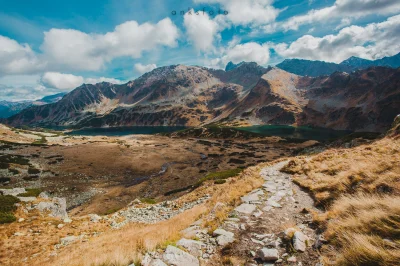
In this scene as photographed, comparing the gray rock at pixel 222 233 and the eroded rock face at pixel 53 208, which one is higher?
the gray rock at pixel 222 233

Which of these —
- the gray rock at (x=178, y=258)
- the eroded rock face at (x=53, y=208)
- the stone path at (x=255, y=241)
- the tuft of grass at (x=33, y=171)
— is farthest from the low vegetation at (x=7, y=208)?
the tuft of grass at (x=33, y=171)

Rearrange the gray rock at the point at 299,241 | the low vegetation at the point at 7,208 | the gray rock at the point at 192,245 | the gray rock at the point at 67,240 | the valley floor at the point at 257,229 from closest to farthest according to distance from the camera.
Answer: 1. the valley floor at the point at 257,229
2. the gray rock at the point at 299,241
3. the gray rock at the point at 192,245
4. the gray rock at the point at 67,240
5. the low vegetation at the point at 7,208

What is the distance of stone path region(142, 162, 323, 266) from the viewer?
590 cm

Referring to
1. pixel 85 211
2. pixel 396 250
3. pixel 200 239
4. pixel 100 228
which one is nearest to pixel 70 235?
pixel 100 228

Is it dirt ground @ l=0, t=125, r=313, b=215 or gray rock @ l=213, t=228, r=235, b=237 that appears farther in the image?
dirt ground @ l=0, t=125, r=313, b=215

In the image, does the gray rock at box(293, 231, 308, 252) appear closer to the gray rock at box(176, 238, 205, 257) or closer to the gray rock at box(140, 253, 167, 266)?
the gray rock at box(176, 238, 205, 257)

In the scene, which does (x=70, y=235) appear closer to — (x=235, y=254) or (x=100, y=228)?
(x=100, y=228)

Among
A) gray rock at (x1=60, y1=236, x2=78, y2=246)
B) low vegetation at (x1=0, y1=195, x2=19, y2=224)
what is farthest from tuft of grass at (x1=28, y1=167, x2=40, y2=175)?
gray rock at (x1=60, y1=236, x2=78, y2=246)

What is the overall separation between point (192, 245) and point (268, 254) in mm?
2599

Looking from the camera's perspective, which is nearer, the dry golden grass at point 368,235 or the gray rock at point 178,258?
the dry golden grass at point 368,235

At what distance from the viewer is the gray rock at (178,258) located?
597 centimetres

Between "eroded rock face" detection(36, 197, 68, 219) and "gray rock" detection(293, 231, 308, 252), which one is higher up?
"gray rock" detection(293, 231, 308, 252)

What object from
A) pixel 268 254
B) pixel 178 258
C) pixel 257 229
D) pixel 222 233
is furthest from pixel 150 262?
pixel 257 229

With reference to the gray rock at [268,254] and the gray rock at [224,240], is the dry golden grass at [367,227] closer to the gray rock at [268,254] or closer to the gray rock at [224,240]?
the gray rock at [268,254]
